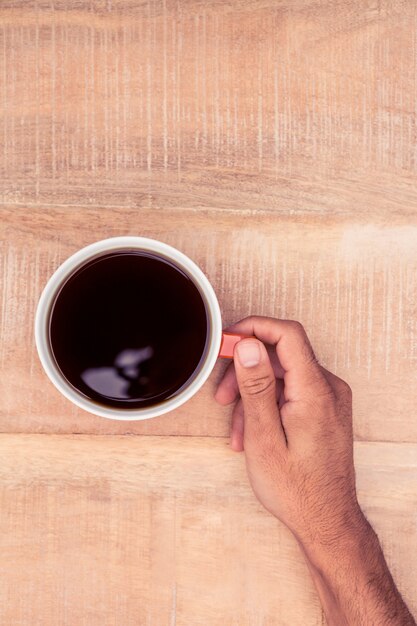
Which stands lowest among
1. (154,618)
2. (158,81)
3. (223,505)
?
(154,618)

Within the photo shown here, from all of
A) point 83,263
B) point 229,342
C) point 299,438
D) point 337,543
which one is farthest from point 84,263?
point 337,543

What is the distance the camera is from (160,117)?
62 cm

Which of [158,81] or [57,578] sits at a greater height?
[158,81]

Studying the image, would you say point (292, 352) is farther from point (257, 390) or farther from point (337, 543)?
point (337, 543)

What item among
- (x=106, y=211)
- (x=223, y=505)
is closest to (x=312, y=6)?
(x=106, y=211)

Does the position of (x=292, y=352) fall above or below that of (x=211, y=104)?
below

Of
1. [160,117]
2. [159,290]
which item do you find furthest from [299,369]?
[160,117]

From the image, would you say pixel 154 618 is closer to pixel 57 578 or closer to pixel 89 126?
pixel 57 578

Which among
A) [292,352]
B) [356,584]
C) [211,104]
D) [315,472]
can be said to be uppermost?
[211,104]

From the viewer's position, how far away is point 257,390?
57 centimetres

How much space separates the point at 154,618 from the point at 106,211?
1.34 ft

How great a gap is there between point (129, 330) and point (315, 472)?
0.23m

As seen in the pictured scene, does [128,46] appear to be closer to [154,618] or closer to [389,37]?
[389,37]

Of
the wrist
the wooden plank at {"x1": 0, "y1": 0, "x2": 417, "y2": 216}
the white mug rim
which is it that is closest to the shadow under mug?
the white mug rim
